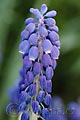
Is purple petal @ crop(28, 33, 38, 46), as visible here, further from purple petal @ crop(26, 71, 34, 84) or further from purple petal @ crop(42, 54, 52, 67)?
purple petal @ crop(26, 71, 34, 84)

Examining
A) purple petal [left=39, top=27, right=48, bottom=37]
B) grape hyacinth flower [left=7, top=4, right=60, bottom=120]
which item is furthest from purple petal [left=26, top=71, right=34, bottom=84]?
purple petal [left=39, top=27, right=48, bottom=37]

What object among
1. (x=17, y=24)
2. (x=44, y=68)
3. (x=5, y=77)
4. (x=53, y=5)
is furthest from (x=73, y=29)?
(x=44, y=68)

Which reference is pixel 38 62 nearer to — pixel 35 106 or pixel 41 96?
pixel 41 96

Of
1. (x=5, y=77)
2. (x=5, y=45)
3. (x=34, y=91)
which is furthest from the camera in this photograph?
(x=5, y=45)

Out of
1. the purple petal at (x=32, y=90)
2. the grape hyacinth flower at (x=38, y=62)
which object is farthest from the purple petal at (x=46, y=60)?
the purple petal at (x=32, y=90)

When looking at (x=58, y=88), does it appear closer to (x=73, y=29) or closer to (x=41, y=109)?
(x=73, y=29)

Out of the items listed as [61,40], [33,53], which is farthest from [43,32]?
[61,40]
